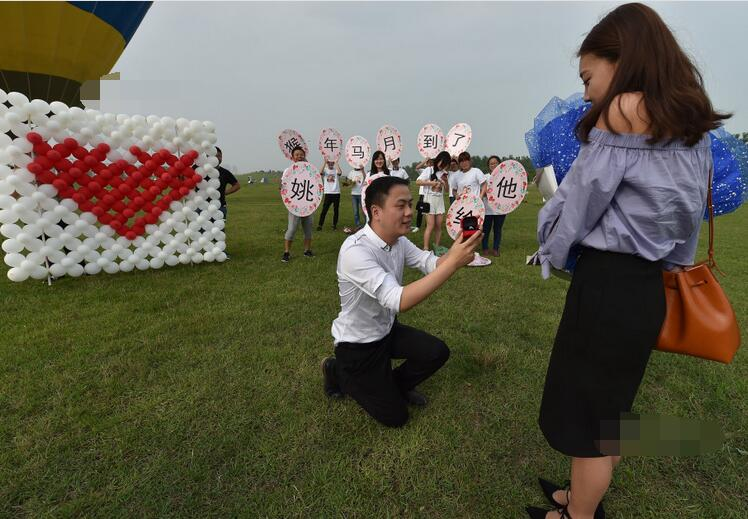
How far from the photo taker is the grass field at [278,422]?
183 cm

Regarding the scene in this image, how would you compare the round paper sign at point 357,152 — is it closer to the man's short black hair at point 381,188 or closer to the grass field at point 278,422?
the grass field at point 278,422

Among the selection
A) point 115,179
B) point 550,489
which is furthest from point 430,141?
point 550,489

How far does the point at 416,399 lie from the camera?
2.51 meters

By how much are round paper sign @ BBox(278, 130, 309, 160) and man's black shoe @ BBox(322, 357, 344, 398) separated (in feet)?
18.3

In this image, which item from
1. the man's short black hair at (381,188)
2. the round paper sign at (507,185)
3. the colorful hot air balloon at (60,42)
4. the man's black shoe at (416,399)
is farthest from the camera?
the colorful hot air balloon at (60,42)

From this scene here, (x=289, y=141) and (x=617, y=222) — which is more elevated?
(x=289, y=141)

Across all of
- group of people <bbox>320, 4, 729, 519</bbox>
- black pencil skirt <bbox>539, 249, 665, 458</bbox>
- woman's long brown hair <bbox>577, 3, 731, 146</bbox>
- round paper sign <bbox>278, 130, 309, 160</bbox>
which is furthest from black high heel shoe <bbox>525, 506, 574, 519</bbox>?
round paper sign <bbox>278, 130, 309, 160</bbox>

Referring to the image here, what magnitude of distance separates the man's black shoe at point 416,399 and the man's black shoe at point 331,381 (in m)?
0.44

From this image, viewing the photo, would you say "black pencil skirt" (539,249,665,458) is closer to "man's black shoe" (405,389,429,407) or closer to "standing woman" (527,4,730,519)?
"standing woman" (527,4,730,519)

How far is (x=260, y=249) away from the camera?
7.11 m

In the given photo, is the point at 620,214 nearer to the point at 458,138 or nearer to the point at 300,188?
the point at 300,188

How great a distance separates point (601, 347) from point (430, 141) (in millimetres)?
8495

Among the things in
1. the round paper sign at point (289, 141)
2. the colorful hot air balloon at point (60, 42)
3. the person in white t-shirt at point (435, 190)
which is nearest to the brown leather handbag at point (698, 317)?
the person in white t-shirt at point (435, 190)

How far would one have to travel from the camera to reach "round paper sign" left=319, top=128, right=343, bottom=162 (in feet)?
26.8
